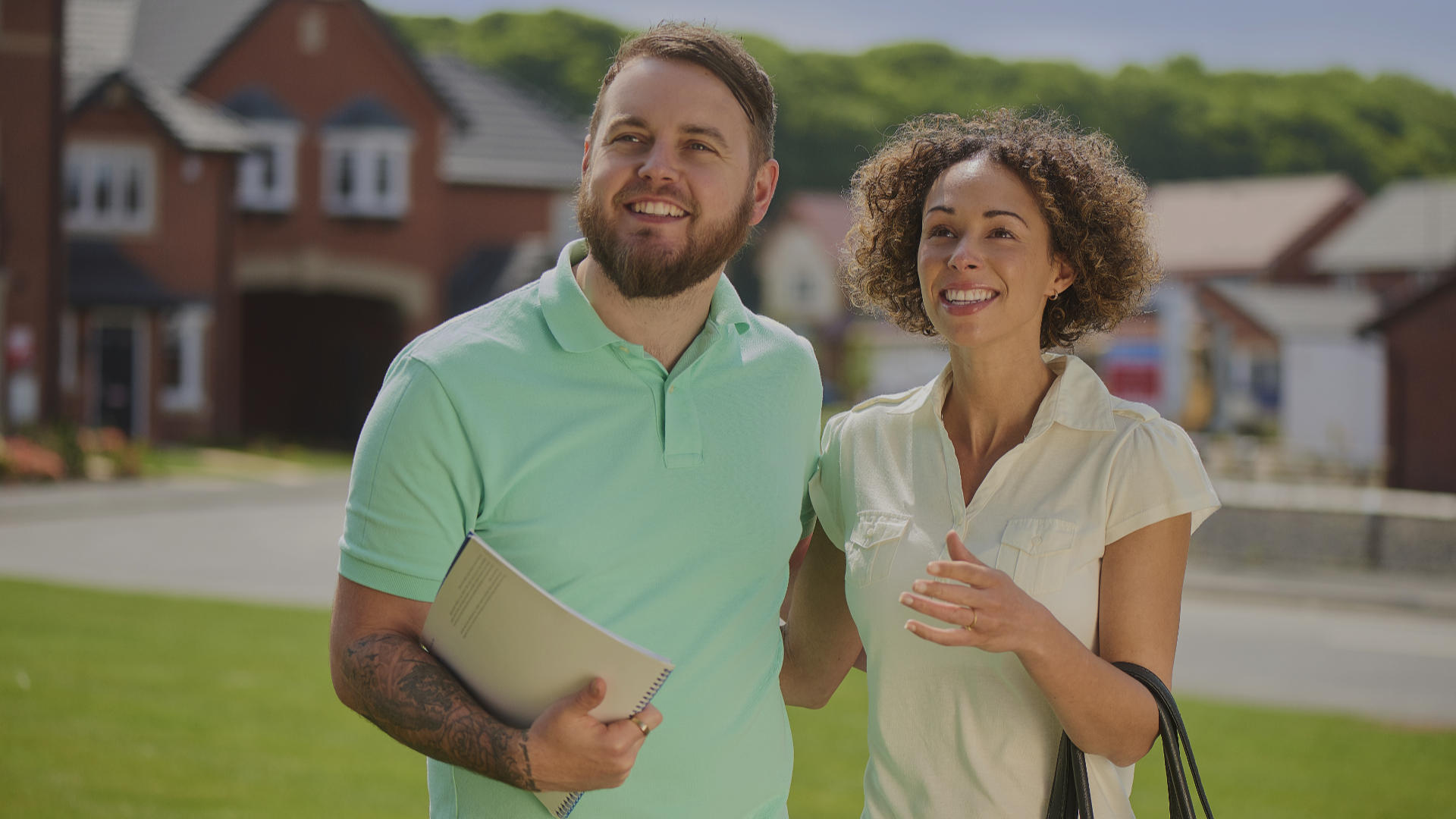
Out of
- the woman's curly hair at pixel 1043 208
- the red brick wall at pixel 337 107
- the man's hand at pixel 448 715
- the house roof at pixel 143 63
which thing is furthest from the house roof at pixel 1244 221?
the man's hand at pixel 448 715

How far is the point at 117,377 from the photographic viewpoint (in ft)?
99.4

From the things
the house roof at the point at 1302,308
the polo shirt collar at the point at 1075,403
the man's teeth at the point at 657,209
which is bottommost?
the house roof at the point at 1302,308

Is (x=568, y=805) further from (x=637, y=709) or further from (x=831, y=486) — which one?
(x=831, y=486)

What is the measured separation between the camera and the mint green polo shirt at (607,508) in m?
2.66

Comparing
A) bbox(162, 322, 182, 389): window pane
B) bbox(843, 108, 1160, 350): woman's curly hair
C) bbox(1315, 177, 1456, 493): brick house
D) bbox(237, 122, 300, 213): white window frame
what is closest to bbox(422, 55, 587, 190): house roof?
bbox(237, 122, 300, 213): white window frame

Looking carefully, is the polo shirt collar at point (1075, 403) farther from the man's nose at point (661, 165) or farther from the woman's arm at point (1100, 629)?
the man's nose at point (661, 165)

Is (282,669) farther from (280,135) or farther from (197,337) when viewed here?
(280,135)

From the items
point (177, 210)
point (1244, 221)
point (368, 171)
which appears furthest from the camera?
point (1244, 221)

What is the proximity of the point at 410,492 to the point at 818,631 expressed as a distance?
1.15 m

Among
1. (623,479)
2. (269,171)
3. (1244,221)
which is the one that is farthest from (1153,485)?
(1244,221)

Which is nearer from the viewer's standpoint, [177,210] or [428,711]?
[428,711]

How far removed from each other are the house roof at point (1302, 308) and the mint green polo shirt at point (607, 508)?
48198 mm

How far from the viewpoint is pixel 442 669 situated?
2568 mm

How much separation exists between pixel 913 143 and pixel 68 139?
30.6 metres
